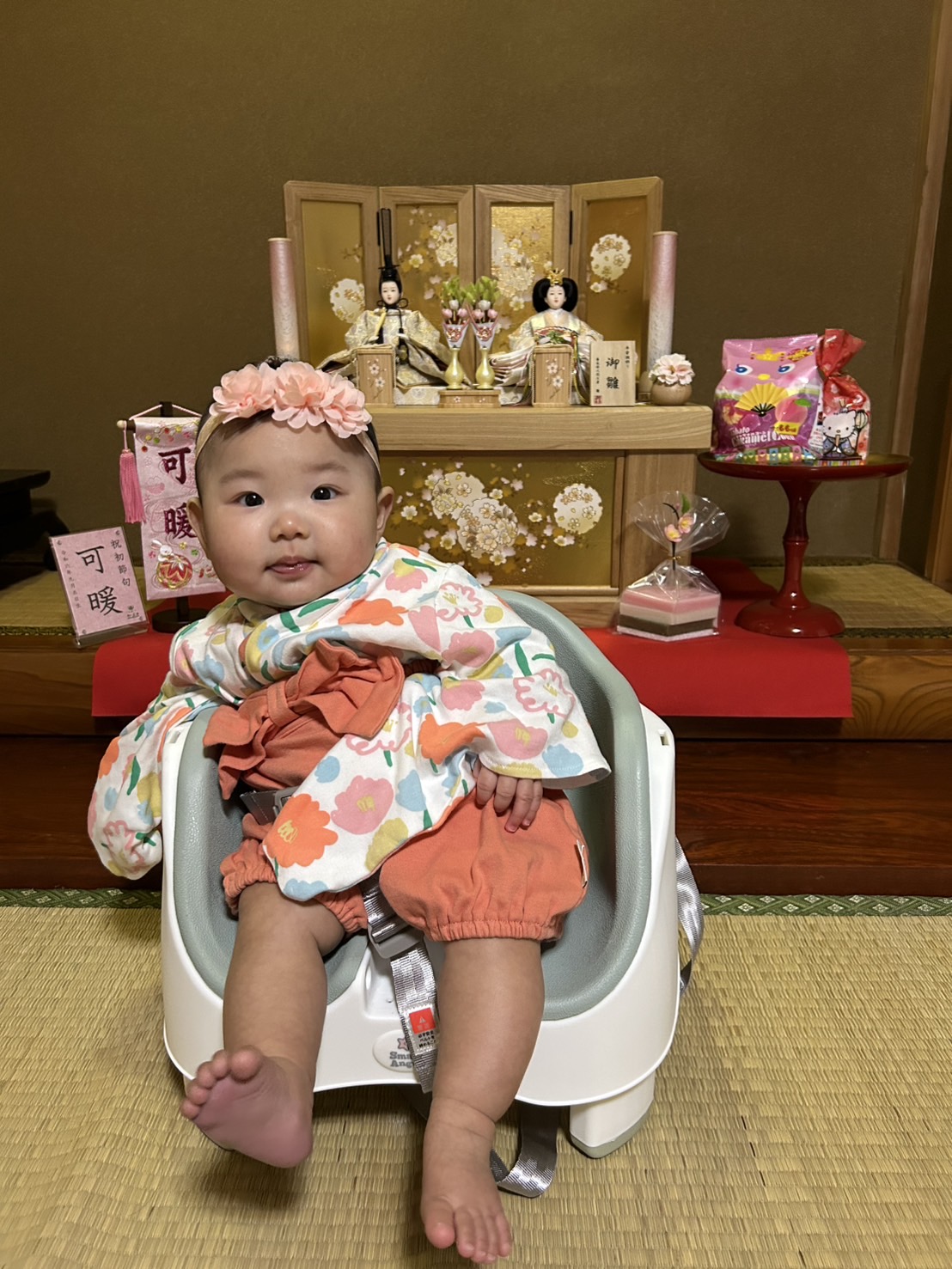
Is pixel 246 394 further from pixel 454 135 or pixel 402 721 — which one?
pixel 454 135

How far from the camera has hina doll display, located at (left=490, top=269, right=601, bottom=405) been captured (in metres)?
2.17

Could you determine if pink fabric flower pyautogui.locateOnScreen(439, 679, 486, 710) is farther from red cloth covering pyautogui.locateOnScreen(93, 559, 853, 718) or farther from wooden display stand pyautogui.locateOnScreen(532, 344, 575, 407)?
wooden display stand pyautogui.locateOnScreen(532, 344, 575, 407)

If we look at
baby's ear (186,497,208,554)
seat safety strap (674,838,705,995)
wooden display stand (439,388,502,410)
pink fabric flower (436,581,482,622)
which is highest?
wooden display stand (439,388,502,410)

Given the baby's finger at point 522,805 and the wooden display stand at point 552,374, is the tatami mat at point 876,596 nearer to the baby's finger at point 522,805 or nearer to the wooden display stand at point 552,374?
the wooden display stand at point 552,374

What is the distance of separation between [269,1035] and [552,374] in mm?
1585

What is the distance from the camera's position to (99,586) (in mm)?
2045

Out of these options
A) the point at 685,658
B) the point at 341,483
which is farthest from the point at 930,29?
the point at 341,483

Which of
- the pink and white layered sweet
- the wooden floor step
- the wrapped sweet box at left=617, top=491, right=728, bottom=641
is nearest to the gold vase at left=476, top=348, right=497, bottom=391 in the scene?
the wrapped sweet box at left=617, top=491, right=728, bottom=641

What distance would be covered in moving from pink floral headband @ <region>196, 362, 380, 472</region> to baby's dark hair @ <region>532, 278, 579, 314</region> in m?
1.30

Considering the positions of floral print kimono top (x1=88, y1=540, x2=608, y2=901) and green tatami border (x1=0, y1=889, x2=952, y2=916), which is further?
green tatami border (x1=0, y1=889, x2=952, y2=916)

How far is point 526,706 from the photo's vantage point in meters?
1.01

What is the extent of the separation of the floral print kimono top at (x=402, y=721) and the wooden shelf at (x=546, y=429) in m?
0.93

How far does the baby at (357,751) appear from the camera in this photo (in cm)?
93

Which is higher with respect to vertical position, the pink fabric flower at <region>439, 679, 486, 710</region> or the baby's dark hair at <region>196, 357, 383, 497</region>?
the baby's dark hair at <region>196, 357, 383, 497</region>
